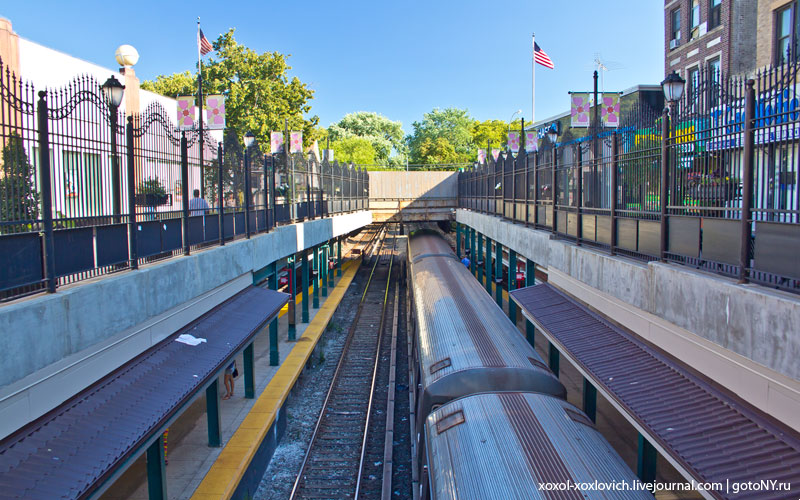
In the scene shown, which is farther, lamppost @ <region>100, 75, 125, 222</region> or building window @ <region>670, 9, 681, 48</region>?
building window @ <region>670, 9, 681, 48</region>

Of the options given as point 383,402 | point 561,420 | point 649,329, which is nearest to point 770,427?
point 561,420

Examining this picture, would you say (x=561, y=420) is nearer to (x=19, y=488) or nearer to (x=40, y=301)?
(x=19, y=488)

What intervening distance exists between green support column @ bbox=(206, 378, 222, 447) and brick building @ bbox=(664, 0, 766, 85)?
18.3m

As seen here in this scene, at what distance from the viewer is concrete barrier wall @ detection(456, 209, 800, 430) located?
14.6ft

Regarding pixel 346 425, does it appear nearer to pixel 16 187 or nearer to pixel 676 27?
pixel 16 187

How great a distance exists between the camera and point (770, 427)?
4820mm

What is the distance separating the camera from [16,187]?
19.3 feet

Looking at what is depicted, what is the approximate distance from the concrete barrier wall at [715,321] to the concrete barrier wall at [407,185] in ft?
93.7

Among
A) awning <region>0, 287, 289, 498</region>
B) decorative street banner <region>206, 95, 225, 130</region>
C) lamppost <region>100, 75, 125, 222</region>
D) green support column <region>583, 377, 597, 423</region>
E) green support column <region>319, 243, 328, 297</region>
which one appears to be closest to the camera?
awning <region>0, 287, 289, 498</region>

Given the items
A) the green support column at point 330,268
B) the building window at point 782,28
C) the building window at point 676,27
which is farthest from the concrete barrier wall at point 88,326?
Result: the building window at point 676,27

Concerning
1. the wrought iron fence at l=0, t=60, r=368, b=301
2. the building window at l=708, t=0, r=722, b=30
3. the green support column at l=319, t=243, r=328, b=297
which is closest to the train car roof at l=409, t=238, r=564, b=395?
the wrought iron fence at l=0, t=60, r=368, b=301

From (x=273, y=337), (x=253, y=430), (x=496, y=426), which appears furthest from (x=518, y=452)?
(x=273, y=337)

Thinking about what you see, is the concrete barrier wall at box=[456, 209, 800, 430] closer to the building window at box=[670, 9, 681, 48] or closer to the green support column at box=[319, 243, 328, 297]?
the green support column at box=[319, 243, 328, 297]

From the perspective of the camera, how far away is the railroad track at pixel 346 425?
10.3 metres
